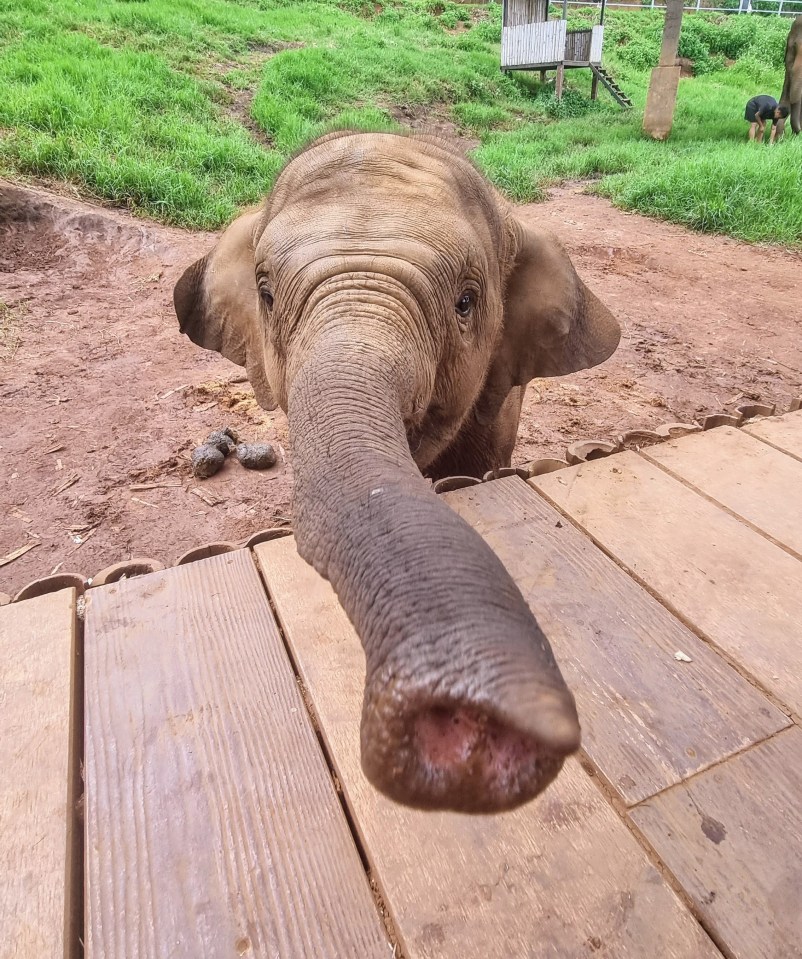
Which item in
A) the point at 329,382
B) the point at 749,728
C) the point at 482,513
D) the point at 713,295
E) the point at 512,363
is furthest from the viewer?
the point at 713,295

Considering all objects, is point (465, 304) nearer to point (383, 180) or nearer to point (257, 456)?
point (383, 180)

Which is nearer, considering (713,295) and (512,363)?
(512,363)

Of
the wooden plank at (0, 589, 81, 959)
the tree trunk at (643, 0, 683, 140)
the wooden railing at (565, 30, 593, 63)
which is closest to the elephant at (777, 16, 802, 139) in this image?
the tree trunk at (643, 0, 683, 140)

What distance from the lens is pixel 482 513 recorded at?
218 cm

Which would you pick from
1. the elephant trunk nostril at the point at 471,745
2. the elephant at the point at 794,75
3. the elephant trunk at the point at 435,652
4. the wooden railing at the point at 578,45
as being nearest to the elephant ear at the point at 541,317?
the elephant trunk at the point at 435,652

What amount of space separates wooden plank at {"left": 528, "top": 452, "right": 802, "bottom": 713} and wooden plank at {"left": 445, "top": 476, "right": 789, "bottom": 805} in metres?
0.07

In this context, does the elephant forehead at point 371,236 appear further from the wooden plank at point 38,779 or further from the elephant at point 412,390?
the wooden plank at point 38,779

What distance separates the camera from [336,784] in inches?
54.3

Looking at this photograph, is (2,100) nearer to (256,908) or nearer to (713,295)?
(713,295)

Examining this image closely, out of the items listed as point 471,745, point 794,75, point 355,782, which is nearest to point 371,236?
point 355,782

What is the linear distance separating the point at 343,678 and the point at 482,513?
0.79 meters

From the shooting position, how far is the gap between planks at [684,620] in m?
1.51

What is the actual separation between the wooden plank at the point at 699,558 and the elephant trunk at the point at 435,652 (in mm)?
952

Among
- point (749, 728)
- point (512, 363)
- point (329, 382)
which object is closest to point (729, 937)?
point (749, 728)
